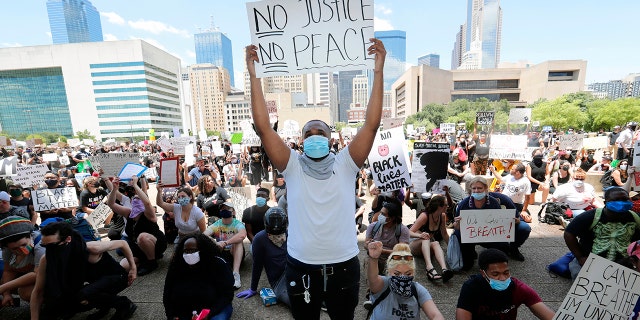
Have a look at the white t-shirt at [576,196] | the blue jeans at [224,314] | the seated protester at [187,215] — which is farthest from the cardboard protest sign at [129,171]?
the white t-shirt at [576,196]

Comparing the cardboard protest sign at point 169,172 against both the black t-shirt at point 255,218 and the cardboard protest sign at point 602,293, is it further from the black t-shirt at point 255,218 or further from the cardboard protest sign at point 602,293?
the cardboard protest sign at point 602,293

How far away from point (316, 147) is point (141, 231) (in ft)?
14.1

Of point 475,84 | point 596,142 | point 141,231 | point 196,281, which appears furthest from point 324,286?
point 475,84

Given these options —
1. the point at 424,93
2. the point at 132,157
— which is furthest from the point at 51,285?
the point at 424,93

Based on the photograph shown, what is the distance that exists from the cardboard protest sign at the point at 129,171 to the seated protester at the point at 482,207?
4.95 m

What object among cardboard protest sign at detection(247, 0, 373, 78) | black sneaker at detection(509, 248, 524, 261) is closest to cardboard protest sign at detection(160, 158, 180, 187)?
cardboard protest sign at detection(247, 0, 373, 78)

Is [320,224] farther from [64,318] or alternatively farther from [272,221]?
[64,318]

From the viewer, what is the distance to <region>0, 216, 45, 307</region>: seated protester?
331 cm

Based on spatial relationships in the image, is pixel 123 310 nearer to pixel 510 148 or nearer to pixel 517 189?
pixel 517 189

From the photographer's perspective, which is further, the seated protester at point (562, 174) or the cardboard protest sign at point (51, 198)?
the seated protester at point (562, 174)

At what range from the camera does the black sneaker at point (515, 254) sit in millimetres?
4602

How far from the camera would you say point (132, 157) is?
5.39m

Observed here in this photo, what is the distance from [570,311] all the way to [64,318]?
16.6 ft

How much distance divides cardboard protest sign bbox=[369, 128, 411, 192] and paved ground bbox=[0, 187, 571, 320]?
4.01 feet
